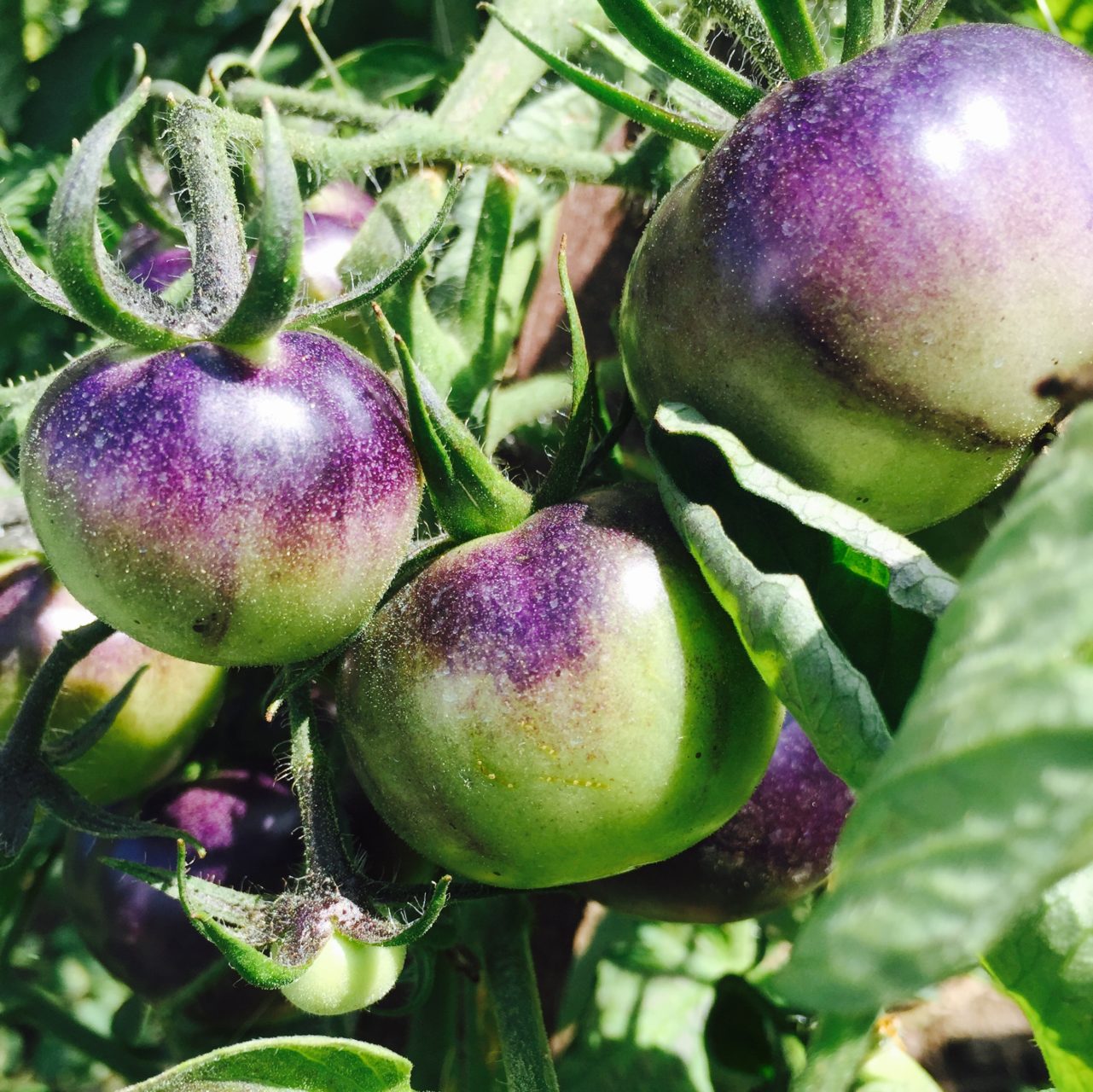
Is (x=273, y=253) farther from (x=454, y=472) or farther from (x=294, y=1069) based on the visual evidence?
(x=294, y=1069)

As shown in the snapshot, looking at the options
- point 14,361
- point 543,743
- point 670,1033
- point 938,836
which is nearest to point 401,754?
point 543,743

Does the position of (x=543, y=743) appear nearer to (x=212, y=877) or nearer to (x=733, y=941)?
(x=212, y=877)

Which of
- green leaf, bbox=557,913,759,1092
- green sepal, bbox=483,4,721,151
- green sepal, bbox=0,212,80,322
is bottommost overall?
green leaf, bbox=557,913,759,1092

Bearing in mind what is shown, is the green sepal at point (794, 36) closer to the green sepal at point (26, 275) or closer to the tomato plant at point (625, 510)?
the tomato plant at point (625, 510)

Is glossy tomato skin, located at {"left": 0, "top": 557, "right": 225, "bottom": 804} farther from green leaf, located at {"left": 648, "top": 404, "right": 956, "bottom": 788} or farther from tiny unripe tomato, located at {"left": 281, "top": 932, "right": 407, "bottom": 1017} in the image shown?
green leaf, located at {"left": 648, "top": 404, "right": 956, "bottom": 788}

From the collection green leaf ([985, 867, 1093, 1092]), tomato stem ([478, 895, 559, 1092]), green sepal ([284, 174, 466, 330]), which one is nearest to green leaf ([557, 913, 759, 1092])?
tomato stem ([478, 895, 559, 1092])

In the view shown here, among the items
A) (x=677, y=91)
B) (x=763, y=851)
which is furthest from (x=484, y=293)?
(x=763, y=851)
